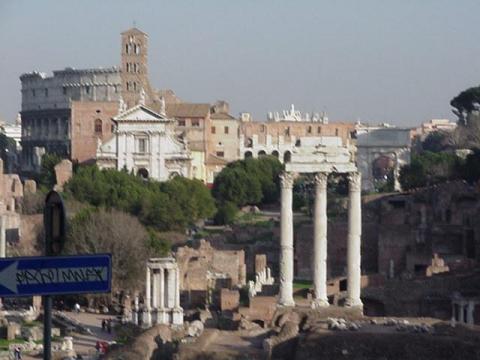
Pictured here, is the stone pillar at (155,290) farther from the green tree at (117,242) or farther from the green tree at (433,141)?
the green tree at (433,141)

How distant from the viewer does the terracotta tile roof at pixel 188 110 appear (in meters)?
89.2

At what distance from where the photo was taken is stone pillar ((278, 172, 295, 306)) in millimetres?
35094

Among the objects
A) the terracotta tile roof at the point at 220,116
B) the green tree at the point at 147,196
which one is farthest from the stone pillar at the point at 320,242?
the terracotta tile roof at the point at 220,116

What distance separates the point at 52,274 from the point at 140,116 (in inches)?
2662

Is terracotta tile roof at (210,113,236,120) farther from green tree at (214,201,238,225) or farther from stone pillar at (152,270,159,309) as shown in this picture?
stone pillar at (152,270,159,309)

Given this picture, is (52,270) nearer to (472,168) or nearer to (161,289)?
(161,289)

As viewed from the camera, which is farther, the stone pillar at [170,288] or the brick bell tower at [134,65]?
the brick bell tower at [134,65]

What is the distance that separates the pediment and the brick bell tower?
33.8ft

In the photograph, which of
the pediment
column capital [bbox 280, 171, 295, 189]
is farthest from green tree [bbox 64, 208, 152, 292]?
the pediment

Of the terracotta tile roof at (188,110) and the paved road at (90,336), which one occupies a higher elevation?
the terracotta tile roof at (188,110)

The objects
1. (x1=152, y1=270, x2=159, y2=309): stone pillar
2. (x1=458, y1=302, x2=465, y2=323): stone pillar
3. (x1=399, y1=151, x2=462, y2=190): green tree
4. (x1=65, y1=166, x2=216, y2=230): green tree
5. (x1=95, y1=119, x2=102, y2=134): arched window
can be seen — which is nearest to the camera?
(x1=458, y1=302, x2=465, y2=323): stone pillar

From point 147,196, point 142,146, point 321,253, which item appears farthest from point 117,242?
point 142,146

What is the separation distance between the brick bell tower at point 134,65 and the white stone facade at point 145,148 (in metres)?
10.5

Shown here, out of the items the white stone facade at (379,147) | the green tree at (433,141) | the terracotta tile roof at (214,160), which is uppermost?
the green tree at (433,141)
